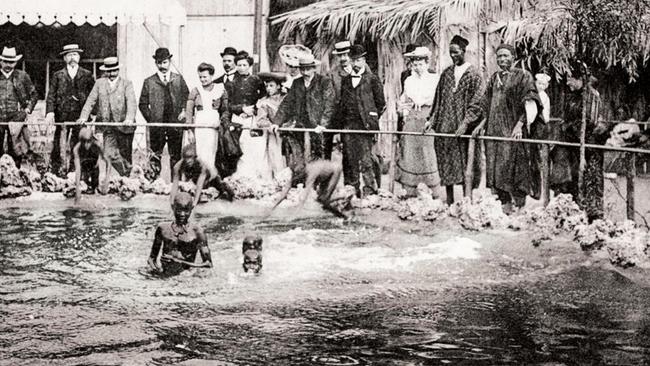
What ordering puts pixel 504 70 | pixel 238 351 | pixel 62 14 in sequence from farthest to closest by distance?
1. pixel 62 14
2. pixel 504 70
3. pixel 238 351

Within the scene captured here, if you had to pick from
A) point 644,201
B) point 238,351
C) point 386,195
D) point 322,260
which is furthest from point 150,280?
point 644,201

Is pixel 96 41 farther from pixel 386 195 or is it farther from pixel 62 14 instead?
pixel 386 195

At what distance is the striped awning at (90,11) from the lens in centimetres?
1736

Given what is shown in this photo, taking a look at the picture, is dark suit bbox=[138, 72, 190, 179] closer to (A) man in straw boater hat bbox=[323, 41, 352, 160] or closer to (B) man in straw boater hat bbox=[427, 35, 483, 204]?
(A) man in straw boater hat bbox=[323, 41, 352, 160]

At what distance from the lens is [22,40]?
1967 cm

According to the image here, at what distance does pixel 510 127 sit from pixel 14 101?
7.52 meters

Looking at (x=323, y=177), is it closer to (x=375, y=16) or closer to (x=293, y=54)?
(x=293, y=54)

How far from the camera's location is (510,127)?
43.4ft

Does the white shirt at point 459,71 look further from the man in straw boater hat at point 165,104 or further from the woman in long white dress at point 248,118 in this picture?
the man in straw boater hat at point 165,104

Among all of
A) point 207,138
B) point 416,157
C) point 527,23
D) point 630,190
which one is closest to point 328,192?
point 416,157

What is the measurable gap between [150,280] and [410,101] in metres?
5.32

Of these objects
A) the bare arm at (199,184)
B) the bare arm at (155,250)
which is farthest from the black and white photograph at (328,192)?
the bare arm at (199,184)

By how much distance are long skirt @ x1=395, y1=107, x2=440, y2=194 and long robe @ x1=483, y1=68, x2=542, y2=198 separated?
1.00m

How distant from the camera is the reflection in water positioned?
8.08 meters
